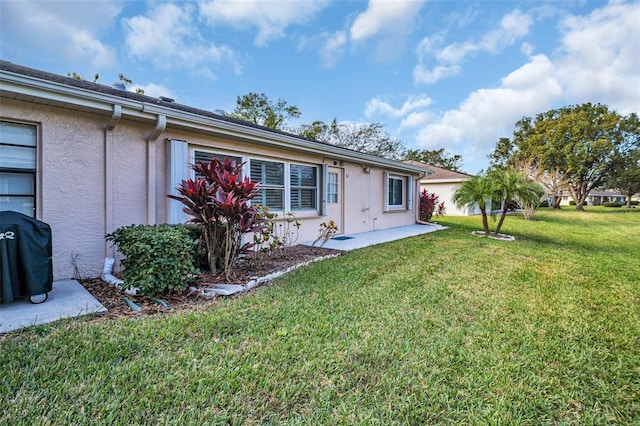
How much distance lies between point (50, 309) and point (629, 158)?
43334 mm

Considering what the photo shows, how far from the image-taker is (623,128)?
29.1m

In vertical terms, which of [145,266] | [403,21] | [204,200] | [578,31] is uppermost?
[403,21]

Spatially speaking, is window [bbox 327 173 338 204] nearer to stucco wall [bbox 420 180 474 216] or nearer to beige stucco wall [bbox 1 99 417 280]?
beige stucco wall [bbox 1 99 417 280]

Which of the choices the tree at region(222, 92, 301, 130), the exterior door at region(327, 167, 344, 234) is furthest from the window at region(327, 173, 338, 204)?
the tree at region(222, 92, 301, 130)

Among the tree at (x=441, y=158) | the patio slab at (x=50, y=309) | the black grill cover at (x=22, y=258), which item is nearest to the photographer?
the patio slab at (x=50, y=309)

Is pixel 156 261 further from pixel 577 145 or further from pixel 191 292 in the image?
pixel 577 145

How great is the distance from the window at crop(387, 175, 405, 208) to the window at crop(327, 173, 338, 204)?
10.6 feet

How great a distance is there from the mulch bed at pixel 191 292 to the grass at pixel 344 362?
0.34 metres

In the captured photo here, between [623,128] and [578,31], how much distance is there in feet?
92.7

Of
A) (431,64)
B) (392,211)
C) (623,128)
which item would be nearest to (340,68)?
(431,64)

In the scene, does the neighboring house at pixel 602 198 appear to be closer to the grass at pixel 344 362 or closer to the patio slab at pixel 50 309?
the grass at pixel 344 362

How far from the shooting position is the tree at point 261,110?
24453 mm

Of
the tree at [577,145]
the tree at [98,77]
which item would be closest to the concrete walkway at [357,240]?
the tree at [98,77]

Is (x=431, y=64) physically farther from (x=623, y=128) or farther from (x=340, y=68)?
(x=623, y=128)
